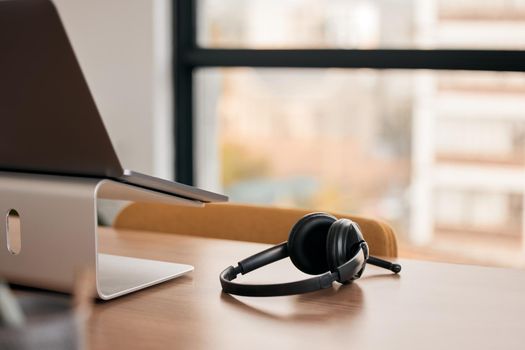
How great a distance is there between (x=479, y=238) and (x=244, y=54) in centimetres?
100

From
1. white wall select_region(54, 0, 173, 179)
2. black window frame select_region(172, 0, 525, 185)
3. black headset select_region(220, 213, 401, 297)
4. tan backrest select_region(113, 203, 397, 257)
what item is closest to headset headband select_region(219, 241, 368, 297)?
black headset select_region(220, 213, 401, 297)

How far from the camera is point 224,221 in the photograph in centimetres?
163

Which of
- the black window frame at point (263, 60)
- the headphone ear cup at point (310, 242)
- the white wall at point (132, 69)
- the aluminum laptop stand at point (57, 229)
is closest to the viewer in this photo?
the aluminum laptop stand at point (57, 229)

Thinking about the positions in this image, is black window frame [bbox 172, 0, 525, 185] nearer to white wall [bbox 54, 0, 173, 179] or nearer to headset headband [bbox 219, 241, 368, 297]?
white wall [bbox 54, 0, 173, 179]

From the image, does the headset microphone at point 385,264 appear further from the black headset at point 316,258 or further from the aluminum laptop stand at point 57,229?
the aluminum laptop stand at point 57,229

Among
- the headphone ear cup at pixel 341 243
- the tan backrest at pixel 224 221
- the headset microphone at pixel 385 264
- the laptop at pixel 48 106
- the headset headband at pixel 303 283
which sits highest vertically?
the laptop at pixel 48 106

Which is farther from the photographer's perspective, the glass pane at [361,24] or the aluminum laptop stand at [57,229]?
the glass pane at [361,24]

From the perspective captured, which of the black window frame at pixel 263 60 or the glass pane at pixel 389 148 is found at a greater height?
the black window frame at pixel 263 60

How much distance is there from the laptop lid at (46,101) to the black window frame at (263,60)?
5.81 ft

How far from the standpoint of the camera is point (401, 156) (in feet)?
8.98

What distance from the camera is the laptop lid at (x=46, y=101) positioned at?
0.94 m

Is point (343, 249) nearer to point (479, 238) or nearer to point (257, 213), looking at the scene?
point (257, 213)

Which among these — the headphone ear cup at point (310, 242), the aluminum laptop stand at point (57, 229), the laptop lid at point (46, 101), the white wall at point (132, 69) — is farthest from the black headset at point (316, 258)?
the white wall at point (132, 69)

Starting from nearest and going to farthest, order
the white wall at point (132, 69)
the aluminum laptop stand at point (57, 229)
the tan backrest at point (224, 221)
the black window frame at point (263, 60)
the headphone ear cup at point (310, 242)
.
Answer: the aluminum laptop stand at point (57, 229) → the headphone ear cup at point (310, 242) → the tan backrest at point (224, 221) → the black window frame at point (263, 60) → the white wall at point (132, 69)
